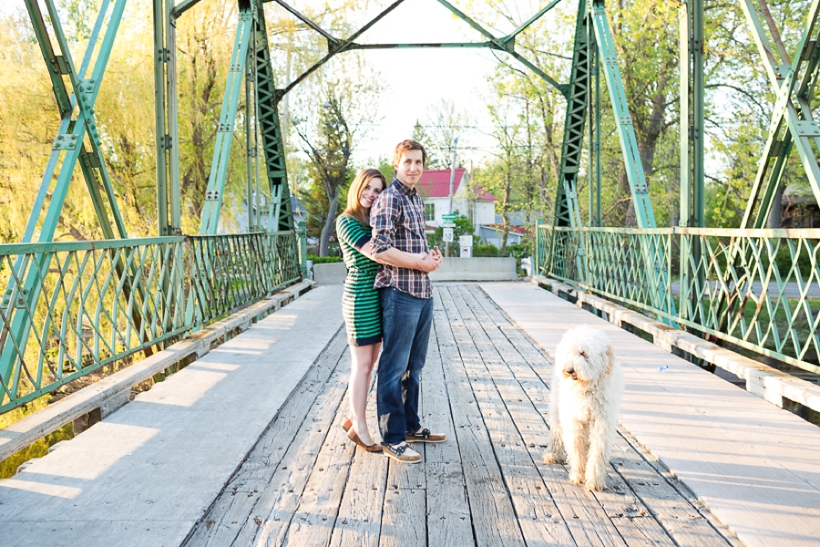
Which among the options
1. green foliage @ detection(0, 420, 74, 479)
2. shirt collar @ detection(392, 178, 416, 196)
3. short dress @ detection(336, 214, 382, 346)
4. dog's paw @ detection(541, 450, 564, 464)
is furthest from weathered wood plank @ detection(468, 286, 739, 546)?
green foliage @ detection(0, 420, 74, 479)

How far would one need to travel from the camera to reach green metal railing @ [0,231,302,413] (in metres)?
4.48

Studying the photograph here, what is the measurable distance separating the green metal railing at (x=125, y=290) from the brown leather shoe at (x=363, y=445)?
1883 mm

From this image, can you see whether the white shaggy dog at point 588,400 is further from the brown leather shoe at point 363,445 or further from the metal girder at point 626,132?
the metal girder at point 626,132

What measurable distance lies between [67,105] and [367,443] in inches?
144

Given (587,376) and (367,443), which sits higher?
(587,376)

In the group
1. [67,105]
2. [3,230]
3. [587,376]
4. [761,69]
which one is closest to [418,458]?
[587,376]

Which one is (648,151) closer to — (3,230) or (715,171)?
(715,171)

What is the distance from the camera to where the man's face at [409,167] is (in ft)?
12.7

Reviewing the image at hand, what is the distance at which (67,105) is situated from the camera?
18.4ft

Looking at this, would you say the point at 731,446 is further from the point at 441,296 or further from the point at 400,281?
the point at 441,296

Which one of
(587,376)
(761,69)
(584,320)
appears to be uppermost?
(761,69)

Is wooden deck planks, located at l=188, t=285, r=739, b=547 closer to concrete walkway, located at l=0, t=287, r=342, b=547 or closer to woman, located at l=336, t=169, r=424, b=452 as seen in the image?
concrete walkway, located at l=0, t=287, r=342, b=547

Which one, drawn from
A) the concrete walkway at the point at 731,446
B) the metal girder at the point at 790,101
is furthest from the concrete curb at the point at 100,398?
the metal girder at the point at 790,101

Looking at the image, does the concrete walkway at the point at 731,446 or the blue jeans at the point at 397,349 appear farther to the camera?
the blue jeans at the point at 397,349
